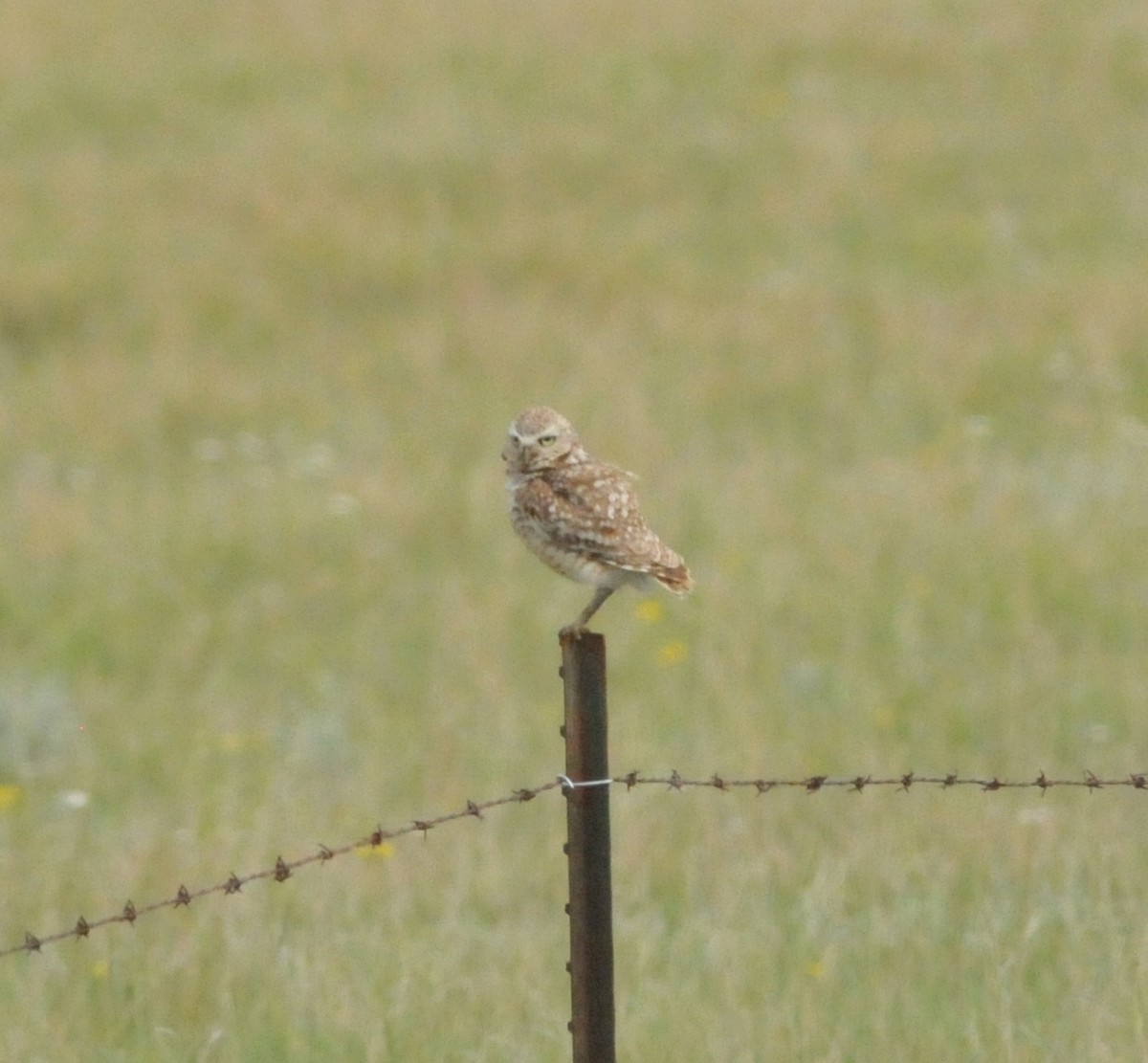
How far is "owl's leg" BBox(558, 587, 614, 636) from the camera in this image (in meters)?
4.08

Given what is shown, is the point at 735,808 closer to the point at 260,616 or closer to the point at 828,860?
the point at 828,860

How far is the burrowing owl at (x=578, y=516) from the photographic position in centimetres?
439

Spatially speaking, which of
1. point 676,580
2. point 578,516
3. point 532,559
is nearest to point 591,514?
point 578,516

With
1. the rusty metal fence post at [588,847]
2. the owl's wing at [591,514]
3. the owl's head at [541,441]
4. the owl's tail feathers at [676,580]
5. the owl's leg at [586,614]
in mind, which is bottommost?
the rusty metal fence post at [588,847]

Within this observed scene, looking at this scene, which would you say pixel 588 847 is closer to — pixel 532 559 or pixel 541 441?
pixel 541 441

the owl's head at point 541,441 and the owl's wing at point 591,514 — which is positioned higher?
the owl's head at point 541,441

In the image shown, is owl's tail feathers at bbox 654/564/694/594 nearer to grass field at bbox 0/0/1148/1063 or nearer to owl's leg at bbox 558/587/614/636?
owl's leg at bbox 558/587/614/636

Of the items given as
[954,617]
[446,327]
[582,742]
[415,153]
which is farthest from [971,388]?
[582,742]

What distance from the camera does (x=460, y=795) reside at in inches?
→ 288

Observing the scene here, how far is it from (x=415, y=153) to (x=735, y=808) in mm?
14043

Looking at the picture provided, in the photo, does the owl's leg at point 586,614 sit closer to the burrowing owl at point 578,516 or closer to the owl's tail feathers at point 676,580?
the burrowing owl at point 578,516

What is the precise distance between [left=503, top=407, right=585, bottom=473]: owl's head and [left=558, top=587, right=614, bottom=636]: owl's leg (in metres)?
0.26

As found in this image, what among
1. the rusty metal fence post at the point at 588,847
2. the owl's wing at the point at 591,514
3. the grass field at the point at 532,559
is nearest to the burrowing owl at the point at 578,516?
the owl's wing at the point at 591,514

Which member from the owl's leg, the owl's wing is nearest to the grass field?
the owl's leg
